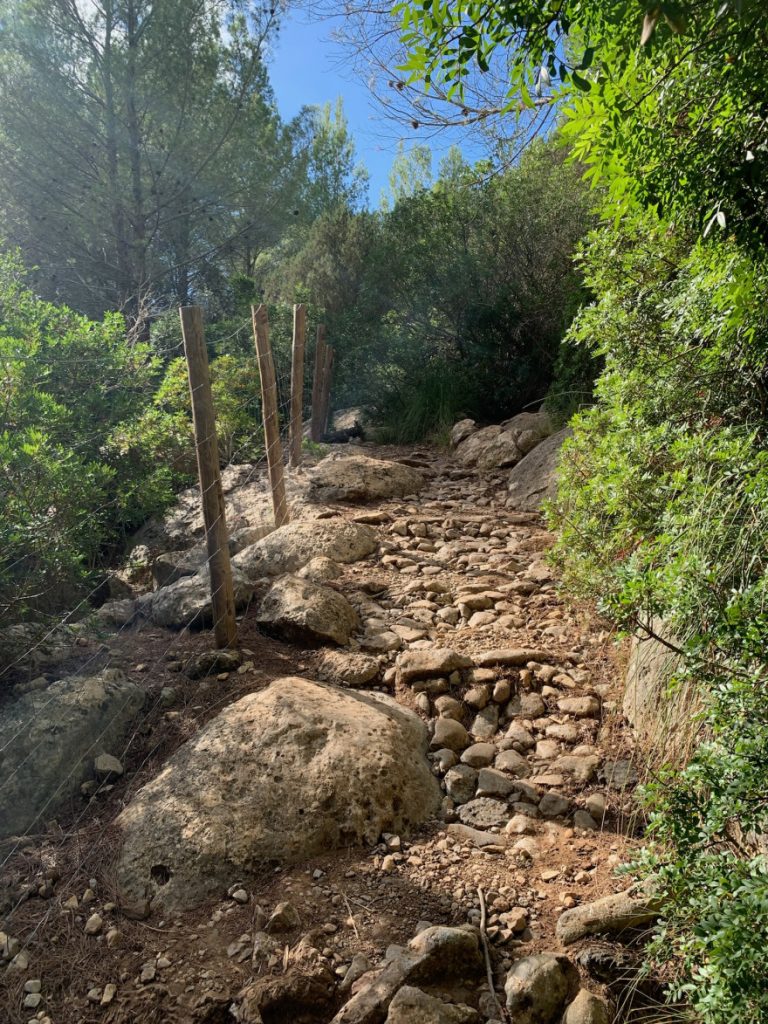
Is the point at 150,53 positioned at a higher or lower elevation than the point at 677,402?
higher

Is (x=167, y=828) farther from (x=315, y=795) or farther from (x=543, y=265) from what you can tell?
(x=543, y=265)

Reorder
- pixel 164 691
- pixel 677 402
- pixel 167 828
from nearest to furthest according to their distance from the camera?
pixel 167 828 → pixel 677 402 → pixel 164 691

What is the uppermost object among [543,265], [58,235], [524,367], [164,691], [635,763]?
[58,235]

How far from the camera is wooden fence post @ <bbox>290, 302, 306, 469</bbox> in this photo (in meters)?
6.78

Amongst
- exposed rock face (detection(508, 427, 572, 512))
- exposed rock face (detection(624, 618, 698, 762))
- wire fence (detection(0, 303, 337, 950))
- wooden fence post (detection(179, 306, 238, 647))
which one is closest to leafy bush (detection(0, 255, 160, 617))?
wire fence (detection(0, 303, 337, 950))

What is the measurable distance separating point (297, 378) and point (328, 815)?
461 cm

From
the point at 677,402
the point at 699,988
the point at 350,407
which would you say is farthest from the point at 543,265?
the point at 699,988

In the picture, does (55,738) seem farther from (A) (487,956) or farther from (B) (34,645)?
(A) (487,956)

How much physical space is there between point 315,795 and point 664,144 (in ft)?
8.70

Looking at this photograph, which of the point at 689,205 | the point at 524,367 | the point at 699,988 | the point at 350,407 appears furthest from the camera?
the point at 350,407

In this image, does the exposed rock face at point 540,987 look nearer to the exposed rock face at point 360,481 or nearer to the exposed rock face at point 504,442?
the exposed rock face at point 360,481

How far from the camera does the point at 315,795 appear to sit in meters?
2.93

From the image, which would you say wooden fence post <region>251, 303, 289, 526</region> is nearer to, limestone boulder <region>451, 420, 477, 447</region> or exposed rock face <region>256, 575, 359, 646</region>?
exposed rock face <region>256, 575, 359, 646</region>

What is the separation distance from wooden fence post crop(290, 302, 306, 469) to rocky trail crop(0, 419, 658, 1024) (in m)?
2.53
